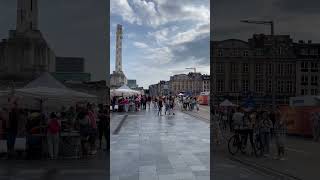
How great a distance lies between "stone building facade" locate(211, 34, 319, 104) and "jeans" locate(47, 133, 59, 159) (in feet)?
18.1

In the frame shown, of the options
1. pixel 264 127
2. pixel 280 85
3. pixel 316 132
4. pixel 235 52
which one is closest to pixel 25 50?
pixel 235 52

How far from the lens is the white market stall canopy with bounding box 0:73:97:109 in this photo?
15.6 m

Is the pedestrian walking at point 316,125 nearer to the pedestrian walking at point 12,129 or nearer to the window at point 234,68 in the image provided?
the window at point 234,68

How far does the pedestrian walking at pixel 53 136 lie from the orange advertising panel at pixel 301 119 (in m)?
14.2

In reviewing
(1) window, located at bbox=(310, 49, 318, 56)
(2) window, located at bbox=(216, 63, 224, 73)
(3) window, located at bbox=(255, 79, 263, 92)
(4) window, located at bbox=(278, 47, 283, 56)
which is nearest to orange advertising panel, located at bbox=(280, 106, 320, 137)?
(1) window, located at bbox=(310, 49, 318, 56)

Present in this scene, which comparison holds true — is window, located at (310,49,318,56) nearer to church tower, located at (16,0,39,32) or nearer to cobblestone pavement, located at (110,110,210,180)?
cobblestone pavement, located at (110,110,210,180)

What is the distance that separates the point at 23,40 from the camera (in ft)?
67.3

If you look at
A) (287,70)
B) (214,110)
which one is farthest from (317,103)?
(214,110)

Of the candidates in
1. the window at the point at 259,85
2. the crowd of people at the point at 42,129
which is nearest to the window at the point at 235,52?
the window at the point at 259,85

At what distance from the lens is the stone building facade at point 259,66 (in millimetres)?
18109

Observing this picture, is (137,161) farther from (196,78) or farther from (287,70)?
(196,78)

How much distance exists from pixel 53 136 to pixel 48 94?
167cm

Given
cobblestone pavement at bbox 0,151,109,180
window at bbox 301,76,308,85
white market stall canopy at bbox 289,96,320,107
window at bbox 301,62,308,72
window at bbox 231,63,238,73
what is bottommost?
cobblestone pavement at bbox 0,151,109,180

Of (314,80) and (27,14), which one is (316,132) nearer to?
(314,80)
